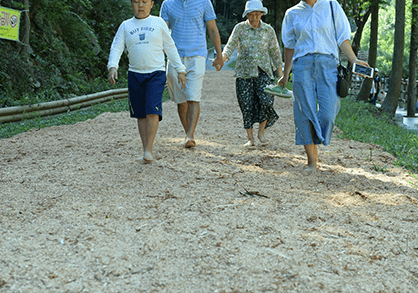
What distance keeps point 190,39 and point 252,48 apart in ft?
3.44

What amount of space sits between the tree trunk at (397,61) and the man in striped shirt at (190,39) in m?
11.6

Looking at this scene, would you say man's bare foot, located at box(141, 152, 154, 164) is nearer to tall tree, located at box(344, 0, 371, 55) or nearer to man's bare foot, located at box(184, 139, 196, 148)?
man's bare foot, located at box(184, 139, 196, 148)

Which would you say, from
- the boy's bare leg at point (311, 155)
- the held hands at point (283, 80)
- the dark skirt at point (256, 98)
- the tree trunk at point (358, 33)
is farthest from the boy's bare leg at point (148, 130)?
the tree trunk at point (358, 33)

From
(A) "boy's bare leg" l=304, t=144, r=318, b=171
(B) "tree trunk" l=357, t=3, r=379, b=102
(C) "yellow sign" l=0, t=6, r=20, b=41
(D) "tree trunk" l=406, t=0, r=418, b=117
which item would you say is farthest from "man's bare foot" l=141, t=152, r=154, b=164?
(D) "tree trunk" l=406, t=0, r=418, b=117

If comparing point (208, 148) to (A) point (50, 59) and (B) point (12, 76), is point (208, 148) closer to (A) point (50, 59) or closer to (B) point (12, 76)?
(B) point (12, 76)

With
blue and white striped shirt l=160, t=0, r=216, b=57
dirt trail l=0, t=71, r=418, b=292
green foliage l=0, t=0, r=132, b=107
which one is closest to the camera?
dirt trail l=0, t=71, r=418, b=292

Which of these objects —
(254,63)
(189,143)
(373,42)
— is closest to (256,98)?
(254,63)

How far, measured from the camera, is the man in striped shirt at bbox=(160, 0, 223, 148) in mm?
5898

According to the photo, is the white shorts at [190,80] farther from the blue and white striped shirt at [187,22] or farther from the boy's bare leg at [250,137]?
the boy's bare leg at [250,137]

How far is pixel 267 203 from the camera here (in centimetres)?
386

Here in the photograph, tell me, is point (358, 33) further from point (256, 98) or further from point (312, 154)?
point (312, 154)

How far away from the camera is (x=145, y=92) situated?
4984 mm

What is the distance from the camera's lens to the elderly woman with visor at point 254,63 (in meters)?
6.45

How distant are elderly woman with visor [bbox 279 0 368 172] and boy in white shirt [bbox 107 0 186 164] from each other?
4.95 ft
